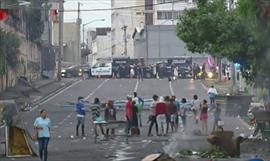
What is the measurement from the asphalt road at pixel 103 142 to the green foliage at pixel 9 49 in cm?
402

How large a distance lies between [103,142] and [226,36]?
5953 mm

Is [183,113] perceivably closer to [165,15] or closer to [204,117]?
[204,117]

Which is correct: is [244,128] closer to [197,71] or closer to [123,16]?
[197,71]

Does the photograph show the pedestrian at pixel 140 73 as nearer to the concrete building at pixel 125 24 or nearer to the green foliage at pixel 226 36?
the green foliage at pixel 226 36

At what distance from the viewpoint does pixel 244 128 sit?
36.5 metres

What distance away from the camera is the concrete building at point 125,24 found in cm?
15575

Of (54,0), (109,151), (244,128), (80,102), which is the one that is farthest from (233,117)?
(54,0)

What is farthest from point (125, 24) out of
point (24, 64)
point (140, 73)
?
point (24, 64)

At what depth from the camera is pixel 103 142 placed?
101 ft

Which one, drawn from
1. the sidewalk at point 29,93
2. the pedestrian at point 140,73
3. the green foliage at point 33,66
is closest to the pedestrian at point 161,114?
the sidewalk at point 29,93

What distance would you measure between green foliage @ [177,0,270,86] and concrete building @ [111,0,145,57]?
121745 millimetres

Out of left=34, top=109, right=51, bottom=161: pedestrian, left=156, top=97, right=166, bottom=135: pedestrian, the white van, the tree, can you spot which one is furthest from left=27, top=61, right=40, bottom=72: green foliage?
left=34, top=109, right=51, bottom=161: pedestrian

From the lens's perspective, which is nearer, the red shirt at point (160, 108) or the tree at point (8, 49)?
the red shirt at point (160, 108)

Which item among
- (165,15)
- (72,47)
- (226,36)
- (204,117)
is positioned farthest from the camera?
(72,47)
